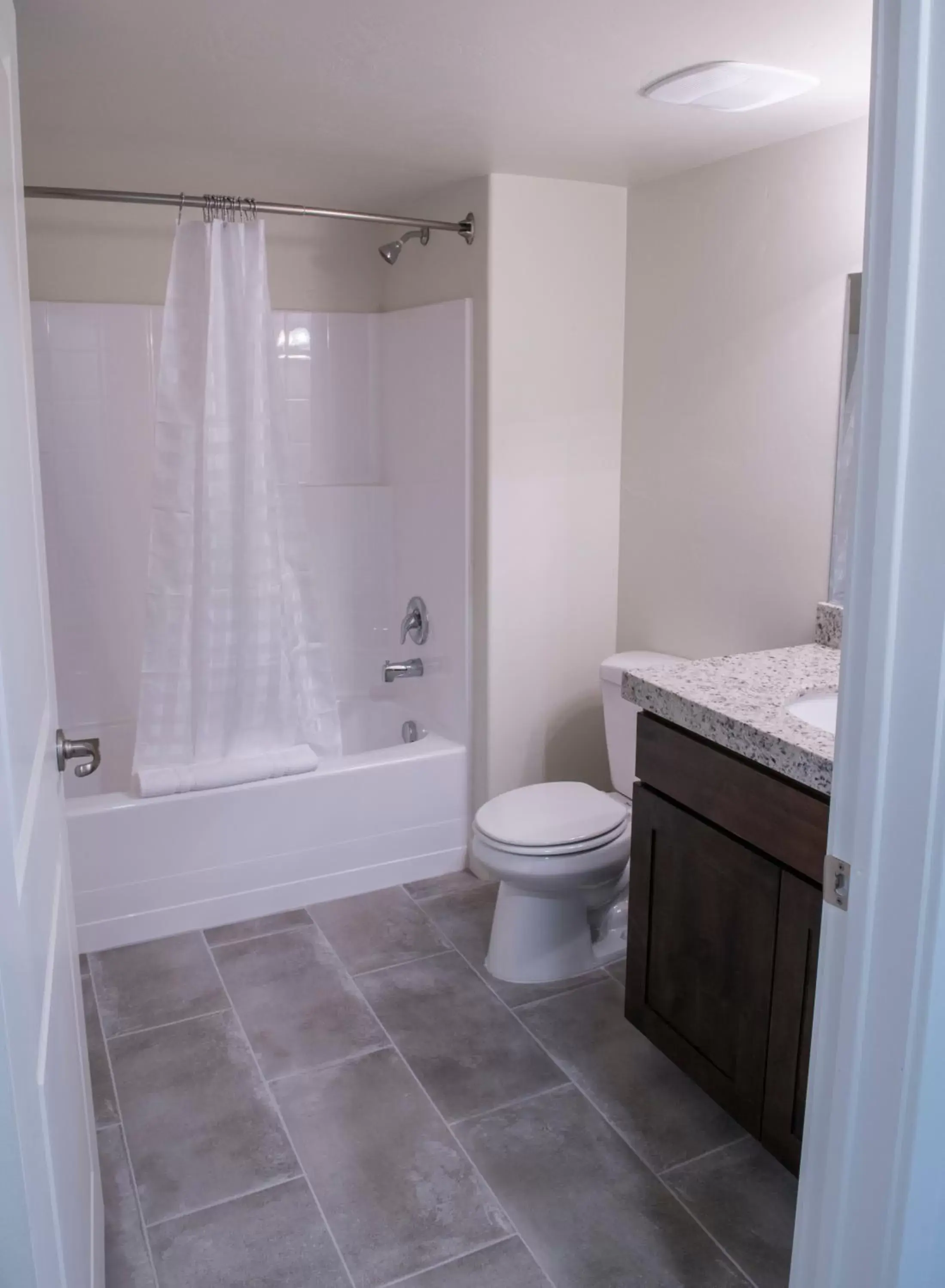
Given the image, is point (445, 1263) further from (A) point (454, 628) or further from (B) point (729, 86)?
(B) point (729, 86)

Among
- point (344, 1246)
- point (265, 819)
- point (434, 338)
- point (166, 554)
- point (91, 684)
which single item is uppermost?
point (434, 338)

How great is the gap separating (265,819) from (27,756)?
6.01 ft

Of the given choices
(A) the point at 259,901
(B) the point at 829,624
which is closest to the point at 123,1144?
(A) the point at 259,901

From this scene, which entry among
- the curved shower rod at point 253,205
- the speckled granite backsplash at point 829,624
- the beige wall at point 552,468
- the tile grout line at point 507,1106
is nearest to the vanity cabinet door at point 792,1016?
the tile grout line at point 507,1106

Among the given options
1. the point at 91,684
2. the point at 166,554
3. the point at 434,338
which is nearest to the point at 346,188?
the point at 434,338

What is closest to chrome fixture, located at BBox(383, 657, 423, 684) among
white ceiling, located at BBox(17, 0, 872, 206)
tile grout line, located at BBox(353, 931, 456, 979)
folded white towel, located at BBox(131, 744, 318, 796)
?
folded white towel, located at BBox(131, 744, 318, 796)

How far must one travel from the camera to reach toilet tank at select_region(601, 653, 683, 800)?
294 centimetres

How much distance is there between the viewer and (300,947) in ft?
9.37

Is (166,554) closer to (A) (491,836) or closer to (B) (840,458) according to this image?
(A) (491,836)

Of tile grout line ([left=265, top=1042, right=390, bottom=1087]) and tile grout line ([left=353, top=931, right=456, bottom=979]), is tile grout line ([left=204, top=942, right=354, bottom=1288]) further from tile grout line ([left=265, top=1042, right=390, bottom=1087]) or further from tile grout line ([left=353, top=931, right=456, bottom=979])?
tile grout line ([left=353, top=931, right=456, bottom=979])

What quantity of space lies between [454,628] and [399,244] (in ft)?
3.98

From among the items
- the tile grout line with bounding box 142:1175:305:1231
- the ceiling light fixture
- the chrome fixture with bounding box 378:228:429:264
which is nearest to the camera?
the tile grout line with bounding box 142:1175:305:1231

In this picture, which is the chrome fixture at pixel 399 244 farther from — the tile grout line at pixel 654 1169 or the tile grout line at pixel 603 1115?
the tile grout line at pixel 654 1169

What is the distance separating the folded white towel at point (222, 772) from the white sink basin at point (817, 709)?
147cm
